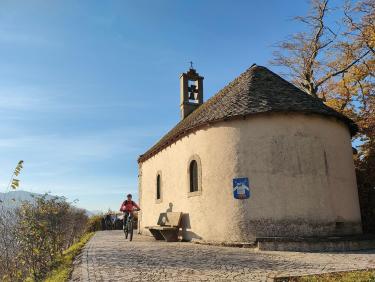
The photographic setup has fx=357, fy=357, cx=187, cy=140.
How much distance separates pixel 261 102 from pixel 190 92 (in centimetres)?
1174

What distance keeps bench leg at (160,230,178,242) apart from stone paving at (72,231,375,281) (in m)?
4.04

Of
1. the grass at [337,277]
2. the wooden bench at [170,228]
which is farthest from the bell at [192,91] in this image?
the grass at [337,277]

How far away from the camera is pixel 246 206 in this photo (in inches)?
474

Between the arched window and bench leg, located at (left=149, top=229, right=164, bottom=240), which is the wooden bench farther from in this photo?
the arched window

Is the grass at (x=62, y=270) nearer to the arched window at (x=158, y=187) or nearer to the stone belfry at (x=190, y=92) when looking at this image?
the arched window at (x=158, y=187)

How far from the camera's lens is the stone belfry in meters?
23.9

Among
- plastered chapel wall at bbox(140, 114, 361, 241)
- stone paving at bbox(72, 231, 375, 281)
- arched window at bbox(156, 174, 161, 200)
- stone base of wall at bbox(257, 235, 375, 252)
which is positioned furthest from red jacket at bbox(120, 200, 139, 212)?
stone base of wall at bbox(257, 235, 375, 252)

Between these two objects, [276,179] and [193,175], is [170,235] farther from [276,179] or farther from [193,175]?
[276,179]

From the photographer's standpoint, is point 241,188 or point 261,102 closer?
point 241,188

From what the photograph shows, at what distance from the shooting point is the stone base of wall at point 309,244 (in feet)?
34.8

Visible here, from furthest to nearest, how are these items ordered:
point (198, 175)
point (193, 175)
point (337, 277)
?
point (193, 175), point (198, 175), point (337, 277)

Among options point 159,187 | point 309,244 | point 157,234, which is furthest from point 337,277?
point 159,187

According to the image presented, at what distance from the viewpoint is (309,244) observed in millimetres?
10633

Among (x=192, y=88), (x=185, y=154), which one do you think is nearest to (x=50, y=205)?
(x=185, y=154)
